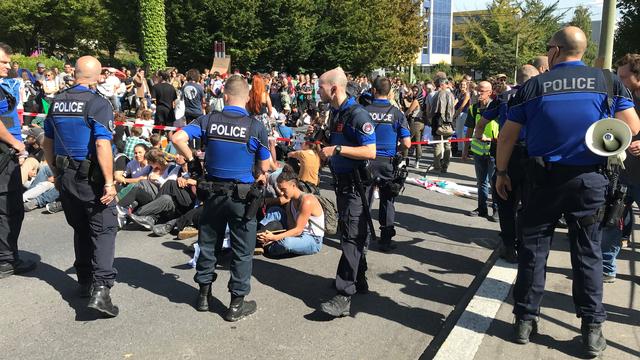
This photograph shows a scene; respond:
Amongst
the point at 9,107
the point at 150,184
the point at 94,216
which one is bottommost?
the point at 150,184

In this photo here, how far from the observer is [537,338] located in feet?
12.2

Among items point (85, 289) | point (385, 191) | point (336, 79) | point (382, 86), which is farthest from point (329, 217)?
point (85, 289)

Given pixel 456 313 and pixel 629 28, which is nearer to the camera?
pixel 456 313

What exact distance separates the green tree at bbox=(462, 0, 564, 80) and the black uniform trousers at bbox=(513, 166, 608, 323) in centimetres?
4912

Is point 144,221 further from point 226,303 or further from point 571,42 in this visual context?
point 571,42

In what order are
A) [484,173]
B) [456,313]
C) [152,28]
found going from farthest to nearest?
[152,28] → [484,173] → [456,313]

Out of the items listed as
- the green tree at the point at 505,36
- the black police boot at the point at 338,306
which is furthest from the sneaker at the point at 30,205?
the green tree at the point at 505,36

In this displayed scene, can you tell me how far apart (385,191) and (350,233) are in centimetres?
184

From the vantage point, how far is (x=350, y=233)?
411 cm

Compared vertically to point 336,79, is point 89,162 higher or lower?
lower

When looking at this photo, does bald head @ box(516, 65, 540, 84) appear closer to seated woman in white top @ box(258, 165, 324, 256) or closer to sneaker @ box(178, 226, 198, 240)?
seated woman in white top @ box(258, 165, 324, 256)

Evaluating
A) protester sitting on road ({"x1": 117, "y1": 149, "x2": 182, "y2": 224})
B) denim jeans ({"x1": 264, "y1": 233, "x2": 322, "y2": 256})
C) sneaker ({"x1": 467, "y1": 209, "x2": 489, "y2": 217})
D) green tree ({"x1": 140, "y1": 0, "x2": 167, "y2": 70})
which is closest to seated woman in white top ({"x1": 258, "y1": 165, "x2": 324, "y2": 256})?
denim jeans ({"x1": 264, "y1": 233, "x2": 322, "y2": 256})

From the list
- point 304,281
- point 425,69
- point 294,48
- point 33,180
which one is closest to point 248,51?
point 294,48

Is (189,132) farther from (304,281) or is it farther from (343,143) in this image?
(304,281)
